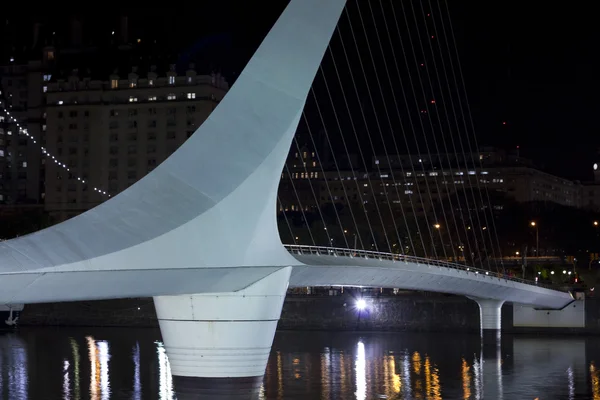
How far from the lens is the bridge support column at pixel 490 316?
4831 cm

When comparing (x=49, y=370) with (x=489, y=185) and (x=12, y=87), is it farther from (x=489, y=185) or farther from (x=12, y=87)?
(x=489, y=185)

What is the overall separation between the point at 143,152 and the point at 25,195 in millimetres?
14381

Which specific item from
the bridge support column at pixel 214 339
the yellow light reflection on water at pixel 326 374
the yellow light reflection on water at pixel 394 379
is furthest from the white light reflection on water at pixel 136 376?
the yellow light reflection on water at pixel 394 379

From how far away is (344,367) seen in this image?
36.8 meters

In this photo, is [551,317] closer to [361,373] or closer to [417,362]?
[417,362]

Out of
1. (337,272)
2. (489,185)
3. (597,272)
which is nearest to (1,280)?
(337,272)

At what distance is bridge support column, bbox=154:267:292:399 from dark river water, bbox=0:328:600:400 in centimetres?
60

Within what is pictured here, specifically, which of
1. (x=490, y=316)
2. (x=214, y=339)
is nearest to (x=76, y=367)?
(x=214, y=339)

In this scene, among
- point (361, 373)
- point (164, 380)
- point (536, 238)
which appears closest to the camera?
point (164, 380)

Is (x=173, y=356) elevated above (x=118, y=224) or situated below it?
below

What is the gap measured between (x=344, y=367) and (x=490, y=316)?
13.4 metres

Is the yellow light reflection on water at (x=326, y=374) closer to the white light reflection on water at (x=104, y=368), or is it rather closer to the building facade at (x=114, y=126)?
the white light reflection on water at (x=104, y=368)

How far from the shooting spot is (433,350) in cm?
4362

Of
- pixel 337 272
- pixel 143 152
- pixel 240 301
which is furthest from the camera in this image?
pixel 143 152
